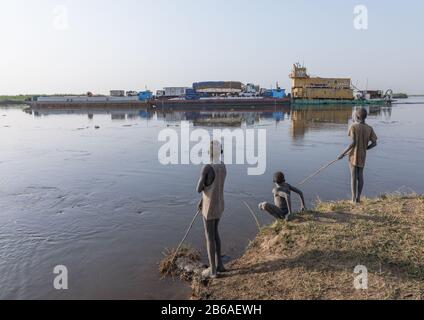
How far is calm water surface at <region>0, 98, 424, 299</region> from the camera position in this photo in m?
5.93

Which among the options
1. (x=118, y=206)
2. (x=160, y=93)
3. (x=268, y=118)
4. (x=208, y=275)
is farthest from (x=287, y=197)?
(x=160, y=93)

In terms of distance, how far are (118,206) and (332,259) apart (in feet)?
21.1

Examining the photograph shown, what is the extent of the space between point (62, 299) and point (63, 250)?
6.17 ft

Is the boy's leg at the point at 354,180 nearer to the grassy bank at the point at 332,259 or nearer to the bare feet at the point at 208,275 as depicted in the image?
the grassy bank at the point at 332,259

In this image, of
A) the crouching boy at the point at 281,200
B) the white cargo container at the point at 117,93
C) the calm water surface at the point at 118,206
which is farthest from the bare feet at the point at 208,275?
the white cargo container at the point at 117,93

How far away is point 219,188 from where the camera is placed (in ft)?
16.9

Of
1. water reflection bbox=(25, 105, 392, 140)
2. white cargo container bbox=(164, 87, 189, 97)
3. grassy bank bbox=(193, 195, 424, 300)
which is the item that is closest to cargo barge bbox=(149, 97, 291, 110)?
water reflection bbox=(25, 105, 392, 140)

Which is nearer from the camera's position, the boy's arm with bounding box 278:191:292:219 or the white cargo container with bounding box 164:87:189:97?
the boy's arm with bounding box 278:191:292:219

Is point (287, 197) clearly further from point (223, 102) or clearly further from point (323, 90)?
point (323, 90)

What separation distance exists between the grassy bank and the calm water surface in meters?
0.94

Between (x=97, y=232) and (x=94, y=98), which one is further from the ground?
(x=94, y=98)

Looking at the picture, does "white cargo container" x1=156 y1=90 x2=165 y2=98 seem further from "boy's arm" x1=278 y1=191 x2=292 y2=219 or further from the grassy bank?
the grassy bank
